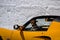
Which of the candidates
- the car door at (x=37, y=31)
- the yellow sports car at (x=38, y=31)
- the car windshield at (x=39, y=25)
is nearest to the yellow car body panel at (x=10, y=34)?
the yellow sports car at (x=38, y=31)

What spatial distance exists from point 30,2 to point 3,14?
2817 mm

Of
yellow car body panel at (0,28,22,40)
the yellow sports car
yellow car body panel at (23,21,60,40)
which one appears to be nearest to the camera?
yellow car body panel at (23,21,60,40)

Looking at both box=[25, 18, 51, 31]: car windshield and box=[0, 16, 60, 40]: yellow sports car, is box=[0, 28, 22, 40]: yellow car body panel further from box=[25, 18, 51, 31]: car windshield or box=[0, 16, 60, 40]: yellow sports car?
box=[25, 18, 51, 31]: car windshield

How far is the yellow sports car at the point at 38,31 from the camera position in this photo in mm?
6438

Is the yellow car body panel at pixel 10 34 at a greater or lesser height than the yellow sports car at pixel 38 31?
lesser

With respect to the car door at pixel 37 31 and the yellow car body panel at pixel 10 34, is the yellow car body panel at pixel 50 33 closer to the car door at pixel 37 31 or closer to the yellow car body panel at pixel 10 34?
the car door at pixel 37 31

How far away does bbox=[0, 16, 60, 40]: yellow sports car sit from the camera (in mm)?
6438

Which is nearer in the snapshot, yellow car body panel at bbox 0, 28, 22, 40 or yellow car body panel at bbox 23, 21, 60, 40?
yellow car body panel at bbox 23, 21, 60, 40

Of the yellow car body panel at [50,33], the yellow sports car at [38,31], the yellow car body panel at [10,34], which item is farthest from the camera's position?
the yellow car body panel at [10,34]

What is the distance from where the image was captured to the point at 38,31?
668 centimetres

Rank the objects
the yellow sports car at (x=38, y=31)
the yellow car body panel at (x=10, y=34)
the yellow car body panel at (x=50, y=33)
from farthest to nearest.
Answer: the yellow car body panel at (x=10, y=34) < the yellow sports car at (x=38, y=31) < the yellow car body panel at (x=50, y=33)

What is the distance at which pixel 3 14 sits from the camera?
1994 centimetres

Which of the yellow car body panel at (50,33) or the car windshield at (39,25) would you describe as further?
the car windshield at (39,25)

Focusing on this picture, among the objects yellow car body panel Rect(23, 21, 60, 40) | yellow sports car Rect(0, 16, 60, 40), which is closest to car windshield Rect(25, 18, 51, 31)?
yellow sports car Rect(0, 16, 60, 40)
